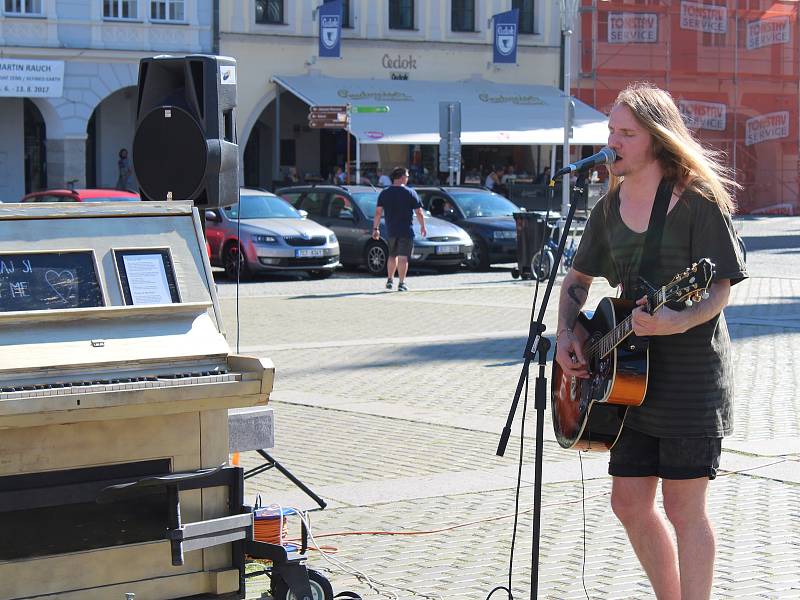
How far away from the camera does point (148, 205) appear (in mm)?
5461

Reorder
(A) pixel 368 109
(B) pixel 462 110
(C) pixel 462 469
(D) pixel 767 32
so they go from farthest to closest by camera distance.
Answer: (D) pixel 767 32 → (B) pixel 462 110 → (A) pixel 368 109 → (C) pixel 462 469

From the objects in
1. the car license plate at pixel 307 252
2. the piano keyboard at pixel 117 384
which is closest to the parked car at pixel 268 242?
the car license plate at pixel 307 252

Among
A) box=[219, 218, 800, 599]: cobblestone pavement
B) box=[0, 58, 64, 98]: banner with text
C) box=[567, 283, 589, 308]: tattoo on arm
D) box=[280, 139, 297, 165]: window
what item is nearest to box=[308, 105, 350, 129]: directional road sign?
box=[0, 58, 64, 98]: banner with text

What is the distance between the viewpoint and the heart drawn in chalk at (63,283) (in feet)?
16.9

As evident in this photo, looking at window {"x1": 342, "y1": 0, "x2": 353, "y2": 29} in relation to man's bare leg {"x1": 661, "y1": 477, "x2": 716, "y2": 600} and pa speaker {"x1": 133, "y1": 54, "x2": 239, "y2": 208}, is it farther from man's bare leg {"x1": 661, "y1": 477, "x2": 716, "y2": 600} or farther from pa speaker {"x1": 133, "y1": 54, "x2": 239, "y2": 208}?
man's bare leg {"x1": 661, "y1": 477, "x2": 716, "y2": 600}

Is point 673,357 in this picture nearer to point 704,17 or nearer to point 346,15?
point 346,15

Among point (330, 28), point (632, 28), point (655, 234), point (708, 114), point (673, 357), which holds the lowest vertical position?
point (673, 357)

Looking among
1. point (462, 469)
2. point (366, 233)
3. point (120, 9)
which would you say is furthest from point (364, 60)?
point (462, 469)

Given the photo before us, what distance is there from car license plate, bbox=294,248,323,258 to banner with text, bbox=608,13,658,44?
23353 millimetres

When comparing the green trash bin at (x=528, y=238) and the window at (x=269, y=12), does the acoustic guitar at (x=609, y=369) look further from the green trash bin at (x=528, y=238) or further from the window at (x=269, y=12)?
the window at (x=269, y=12)

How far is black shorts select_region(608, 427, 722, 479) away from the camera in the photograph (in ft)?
15.1

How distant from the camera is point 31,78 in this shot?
113 feet

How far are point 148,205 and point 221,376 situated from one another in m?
0.87

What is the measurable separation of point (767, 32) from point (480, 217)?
24.8m
